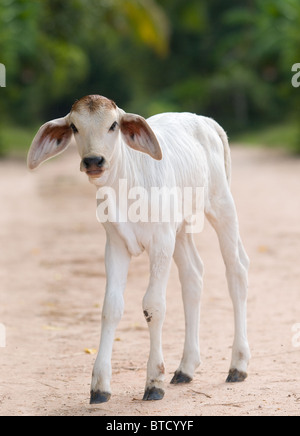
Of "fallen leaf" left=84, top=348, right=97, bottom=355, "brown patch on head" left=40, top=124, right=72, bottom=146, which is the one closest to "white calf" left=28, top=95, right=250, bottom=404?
"brown patch on head" left=40, top=124, right=72, bottom=146

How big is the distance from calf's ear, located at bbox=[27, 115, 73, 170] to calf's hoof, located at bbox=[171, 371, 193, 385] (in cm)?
157

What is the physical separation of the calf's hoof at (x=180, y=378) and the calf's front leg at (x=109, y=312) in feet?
2.19

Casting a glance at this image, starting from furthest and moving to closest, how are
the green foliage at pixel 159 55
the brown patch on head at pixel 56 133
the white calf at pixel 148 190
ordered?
the green foliage at pixel 159 55 → the brown patch on head at pixel 56 133 → the white calf at pixel 148 190

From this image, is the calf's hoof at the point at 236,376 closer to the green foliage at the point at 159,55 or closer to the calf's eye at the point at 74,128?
the calf's eye at the point at 74,128

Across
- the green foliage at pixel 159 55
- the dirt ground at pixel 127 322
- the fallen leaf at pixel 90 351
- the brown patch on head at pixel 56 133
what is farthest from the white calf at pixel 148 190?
the green foliage at pixel 159 55

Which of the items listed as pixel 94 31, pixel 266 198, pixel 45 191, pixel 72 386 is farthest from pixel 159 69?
pixel 72 386

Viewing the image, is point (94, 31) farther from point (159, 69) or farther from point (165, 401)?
point (165, 401)

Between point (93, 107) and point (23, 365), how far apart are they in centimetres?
203

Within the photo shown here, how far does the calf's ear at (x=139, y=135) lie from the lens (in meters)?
5.20

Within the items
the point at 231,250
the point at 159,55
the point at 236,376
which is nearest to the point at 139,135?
the point at 231,250

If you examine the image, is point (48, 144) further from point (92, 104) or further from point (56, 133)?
point (92, 104)

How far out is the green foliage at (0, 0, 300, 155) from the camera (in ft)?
90.5

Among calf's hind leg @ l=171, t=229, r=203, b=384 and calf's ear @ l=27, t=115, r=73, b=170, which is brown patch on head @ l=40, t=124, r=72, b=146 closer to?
calf's ear @ l=27, t=115, r=73, b=170

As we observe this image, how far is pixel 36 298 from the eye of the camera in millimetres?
8469
